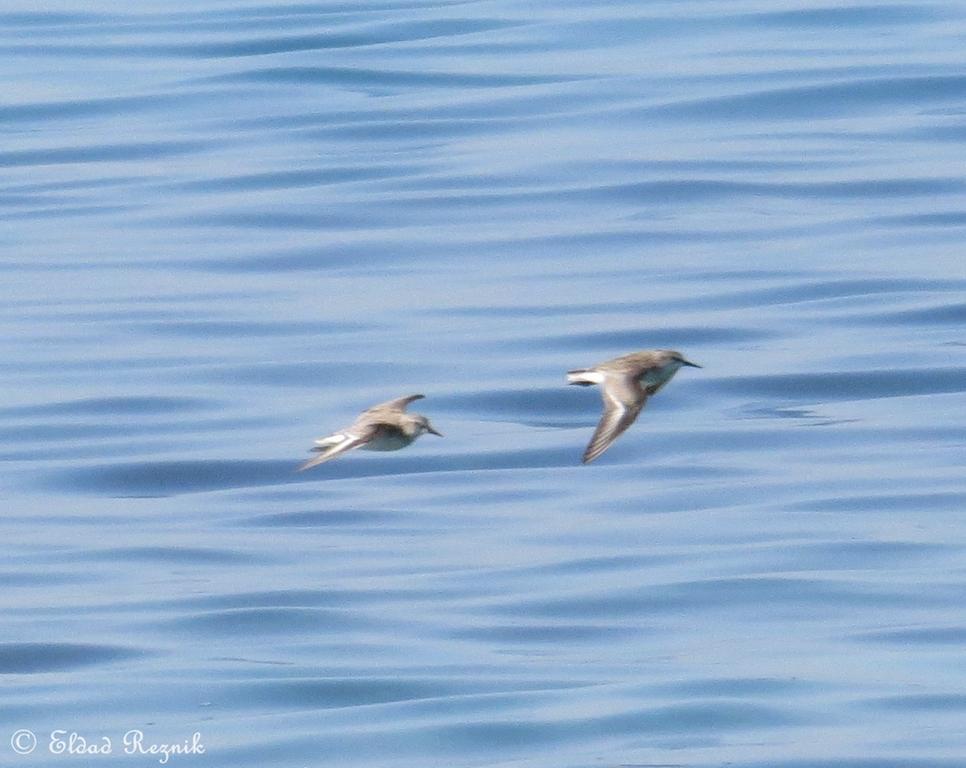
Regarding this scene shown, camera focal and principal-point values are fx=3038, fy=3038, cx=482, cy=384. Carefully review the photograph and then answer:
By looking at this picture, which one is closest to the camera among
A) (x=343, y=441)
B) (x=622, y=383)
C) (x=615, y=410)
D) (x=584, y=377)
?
(x=343, y=441)

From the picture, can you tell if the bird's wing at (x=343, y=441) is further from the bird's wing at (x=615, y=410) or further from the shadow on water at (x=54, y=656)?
the shadow on water at (x=54, y=656)

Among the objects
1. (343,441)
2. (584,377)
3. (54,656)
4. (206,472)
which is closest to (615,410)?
(584,377)

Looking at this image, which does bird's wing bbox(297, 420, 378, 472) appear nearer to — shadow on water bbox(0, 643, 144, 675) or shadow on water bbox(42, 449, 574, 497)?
shadow on water bbox(0, 643, 144, 675)

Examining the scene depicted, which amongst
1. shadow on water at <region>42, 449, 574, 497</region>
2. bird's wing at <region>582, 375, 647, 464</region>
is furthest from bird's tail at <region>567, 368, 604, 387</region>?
shadow on water at <region>42, 449, 574, 497</region>

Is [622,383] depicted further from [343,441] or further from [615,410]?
[343,441]

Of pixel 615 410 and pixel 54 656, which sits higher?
pixel 54 656

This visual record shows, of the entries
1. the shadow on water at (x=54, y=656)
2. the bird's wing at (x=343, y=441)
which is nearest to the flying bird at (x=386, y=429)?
the bird's wing at (x=343, y=441)
